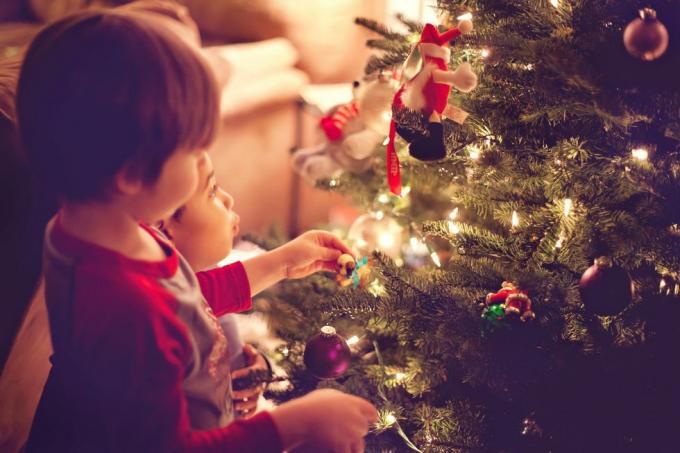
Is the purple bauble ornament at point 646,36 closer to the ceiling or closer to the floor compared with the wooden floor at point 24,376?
closer to the ceiling

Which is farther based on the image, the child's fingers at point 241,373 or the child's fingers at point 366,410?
the child's fingers at point 241,373

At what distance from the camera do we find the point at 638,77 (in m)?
0.74

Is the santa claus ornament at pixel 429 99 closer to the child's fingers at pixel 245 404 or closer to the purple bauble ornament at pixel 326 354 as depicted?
the purple bauble ornament at pixel 326 354

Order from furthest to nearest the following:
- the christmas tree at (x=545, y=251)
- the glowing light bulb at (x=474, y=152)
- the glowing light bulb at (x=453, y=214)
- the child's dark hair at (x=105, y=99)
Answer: the glowing light bulb at (x=453, y=214), the glowing light bulb at (x=474, y=152), the christmas tree at (x=545, y=251), the child's dark hair at (x=105, y=99)

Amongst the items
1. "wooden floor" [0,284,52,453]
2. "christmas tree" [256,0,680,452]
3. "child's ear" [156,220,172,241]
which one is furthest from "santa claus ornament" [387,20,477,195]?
"wooden floor" [0,284,52,453]

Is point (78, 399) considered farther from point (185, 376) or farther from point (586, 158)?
point (586, 158)

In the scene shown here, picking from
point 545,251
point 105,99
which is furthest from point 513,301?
point 105,99

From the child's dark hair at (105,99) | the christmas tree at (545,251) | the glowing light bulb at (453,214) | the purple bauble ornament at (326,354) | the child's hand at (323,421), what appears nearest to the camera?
the child's dark hair at (105,99)

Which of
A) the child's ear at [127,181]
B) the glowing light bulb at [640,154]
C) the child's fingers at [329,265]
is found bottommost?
the child's fingers at [329,265]

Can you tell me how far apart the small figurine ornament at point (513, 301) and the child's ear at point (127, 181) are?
20.4 inches

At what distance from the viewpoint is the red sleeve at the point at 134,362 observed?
56cm

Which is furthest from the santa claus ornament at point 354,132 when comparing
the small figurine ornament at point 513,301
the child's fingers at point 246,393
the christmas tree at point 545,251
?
the child's fingers at point 246,393

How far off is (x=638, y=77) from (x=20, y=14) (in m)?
1.84

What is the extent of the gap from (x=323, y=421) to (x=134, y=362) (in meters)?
0.20
